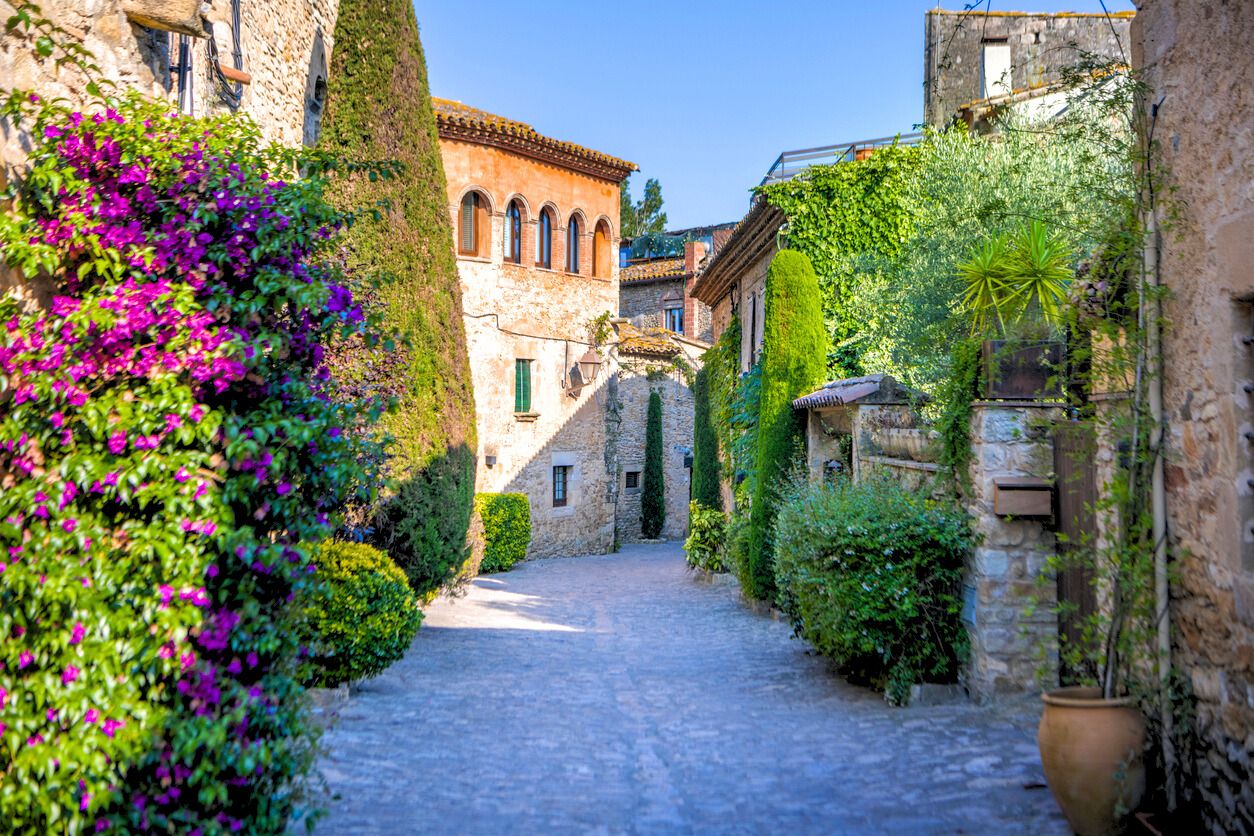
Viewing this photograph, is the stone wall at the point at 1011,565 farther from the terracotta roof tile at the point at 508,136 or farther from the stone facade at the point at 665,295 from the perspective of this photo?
the stone facade at the point at 665,295

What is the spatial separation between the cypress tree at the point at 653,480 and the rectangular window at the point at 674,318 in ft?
29.3

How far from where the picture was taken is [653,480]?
90.3ft

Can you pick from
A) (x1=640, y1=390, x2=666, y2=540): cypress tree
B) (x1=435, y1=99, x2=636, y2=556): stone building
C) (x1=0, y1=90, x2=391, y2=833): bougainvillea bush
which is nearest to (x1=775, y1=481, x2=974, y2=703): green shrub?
(x1=0, y1=90, x2=391, y2=833): bougainvillea bush

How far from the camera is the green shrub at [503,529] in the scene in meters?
20.2

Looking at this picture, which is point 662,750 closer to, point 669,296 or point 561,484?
point 561,484

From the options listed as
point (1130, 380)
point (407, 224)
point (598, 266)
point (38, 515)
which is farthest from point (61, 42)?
point (598, 266)

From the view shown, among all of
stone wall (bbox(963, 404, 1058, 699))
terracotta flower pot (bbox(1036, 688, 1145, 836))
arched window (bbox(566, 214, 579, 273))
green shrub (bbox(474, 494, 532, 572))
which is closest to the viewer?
terracotta flower pot (bbox(1036, 688, 1145, 836))

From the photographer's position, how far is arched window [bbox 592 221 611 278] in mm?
25016

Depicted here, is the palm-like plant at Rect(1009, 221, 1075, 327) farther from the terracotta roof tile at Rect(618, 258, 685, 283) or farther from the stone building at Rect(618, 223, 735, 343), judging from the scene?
the terracotta roof tile at Rect(618, 258, 685, 283)

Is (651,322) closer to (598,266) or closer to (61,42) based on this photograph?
(598,266)

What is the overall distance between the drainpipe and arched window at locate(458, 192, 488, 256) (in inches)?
752

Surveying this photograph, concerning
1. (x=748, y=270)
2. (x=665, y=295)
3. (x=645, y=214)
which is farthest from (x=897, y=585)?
(x=645, y=214)

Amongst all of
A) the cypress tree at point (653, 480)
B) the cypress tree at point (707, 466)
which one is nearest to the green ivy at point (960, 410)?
the cypress tree at point (707, 466)

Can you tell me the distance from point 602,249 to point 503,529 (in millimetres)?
8343
